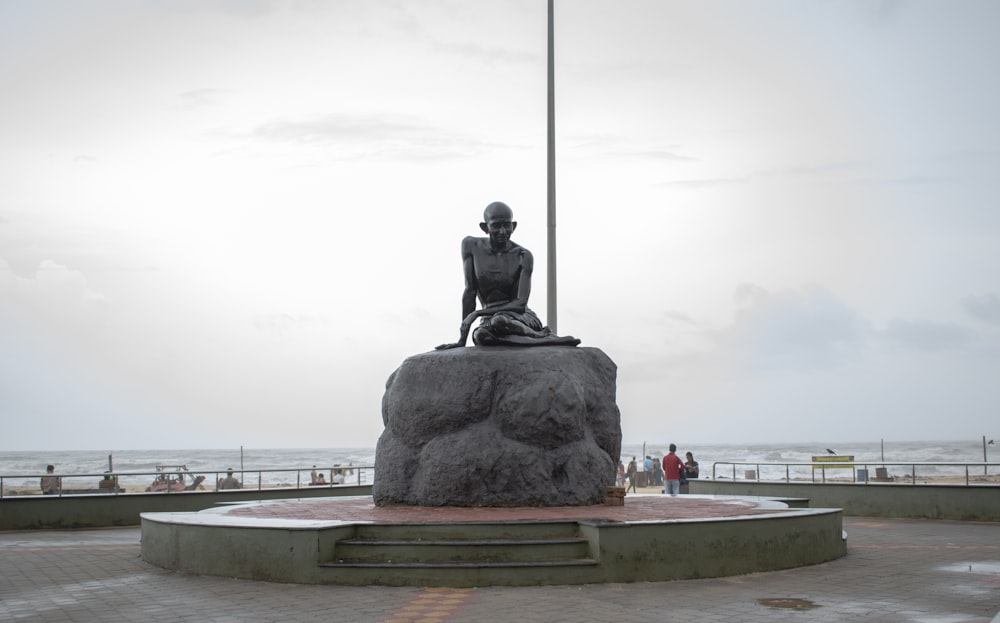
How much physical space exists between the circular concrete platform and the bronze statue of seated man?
3.86 m

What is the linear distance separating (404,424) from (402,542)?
337 cm

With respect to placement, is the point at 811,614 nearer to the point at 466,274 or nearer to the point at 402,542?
the point at 402,542

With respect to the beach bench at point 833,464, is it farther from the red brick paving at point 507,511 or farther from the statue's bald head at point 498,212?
the statue's bald head at point 498,212

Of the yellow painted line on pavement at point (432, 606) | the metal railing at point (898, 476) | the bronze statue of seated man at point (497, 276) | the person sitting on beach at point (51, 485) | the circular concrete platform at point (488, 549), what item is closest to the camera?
the yellow painted line on pavement at point (432, 606)

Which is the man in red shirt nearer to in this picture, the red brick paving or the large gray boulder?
the red brick paving

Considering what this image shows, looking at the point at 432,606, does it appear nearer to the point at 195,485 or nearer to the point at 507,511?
the point at 507,511

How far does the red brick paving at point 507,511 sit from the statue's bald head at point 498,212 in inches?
160

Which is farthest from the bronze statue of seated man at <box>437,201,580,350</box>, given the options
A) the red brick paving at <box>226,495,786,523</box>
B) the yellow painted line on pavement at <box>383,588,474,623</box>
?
the yellow painted line on pavement at <box>383,588,474,623</box>

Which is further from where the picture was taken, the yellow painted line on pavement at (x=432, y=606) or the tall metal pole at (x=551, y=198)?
the tall metal pole at (x=551, y=198)

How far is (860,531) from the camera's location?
14.7 metres

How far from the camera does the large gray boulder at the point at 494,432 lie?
1199 centimetres

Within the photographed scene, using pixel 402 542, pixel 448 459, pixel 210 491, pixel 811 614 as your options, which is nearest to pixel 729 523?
pixel 811 614

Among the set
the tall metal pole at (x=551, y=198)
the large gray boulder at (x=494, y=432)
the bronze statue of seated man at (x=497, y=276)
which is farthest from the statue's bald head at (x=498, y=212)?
the tall metal pole at (x=551, y=198)

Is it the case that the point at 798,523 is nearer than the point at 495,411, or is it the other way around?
the point at 798,523
